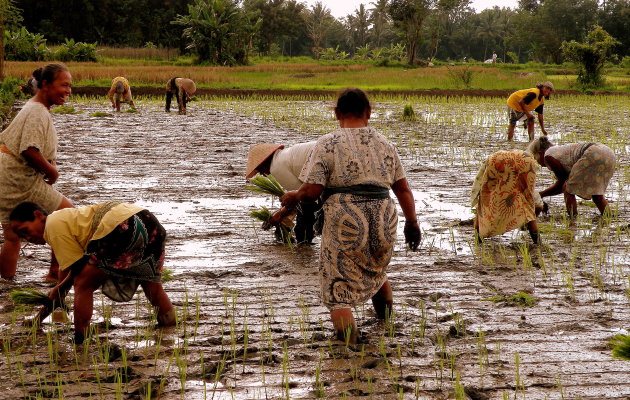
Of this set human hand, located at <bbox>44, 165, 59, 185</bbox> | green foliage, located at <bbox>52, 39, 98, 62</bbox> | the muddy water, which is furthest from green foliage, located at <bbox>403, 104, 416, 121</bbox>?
green foliage, located at <bbox>52, 39, 98, 62</bbox>

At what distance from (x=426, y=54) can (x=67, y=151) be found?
5584 cm

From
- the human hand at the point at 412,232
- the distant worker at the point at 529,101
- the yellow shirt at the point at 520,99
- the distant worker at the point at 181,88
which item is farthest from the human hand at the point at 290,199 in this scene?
the distant worker at the point at 181,88

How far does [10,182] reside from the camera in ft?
14.1

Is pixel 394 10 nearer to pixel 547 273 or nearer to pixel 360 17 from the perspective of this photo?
pixel 360 17

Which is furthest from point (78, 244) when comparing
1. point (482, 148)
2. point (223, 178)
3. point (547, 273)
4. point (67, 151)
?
point (482, 148)

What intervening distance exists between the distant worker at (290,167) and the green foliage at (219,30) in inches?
1168

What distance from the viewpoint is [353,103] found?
140 inches

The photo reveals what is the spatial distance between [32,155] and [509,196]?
10.7 feet

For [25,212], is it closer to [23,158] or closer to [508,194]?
[23,158]

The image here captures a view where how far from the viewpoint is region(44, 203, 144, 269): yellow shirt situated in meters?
3.37

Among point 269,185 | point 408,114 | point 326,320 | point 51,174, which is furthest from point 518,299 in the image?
point 408,114

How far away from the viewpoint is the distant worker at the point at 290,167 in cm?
507

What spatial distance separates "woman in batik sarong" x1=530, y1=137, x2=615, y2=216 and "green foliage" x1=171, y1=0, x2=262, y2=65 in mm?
29307

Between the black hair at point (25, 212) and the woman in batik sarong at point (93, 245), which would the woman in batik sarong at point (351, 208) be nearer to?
the woman in batik sarong at point (93, 245)
